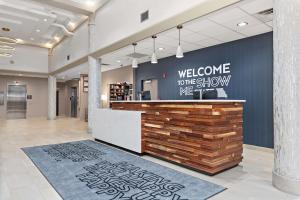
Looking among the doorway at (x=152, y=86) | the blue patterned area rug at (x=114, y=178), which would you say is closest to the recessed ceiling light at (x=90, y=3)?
the doorway at (x=152, y=86)

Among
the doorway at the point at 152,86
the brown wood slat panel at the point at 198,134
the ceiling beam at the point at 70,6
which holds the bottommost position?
the brown wood slat panel at the point at 198,134

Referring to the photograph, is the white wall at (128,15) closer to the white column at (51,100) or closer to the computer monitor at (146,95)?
the computer monitor at (146,95)

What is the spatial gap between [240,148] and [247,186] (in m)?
1.08

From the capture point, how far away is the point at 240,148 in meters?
4.08

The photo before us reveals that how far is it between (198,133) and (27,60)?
14309mm

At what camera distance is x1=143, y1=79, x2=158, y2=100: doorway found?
921 cm

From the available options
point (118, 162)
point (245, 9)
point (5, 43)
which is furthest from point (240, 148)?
point (5, 43)

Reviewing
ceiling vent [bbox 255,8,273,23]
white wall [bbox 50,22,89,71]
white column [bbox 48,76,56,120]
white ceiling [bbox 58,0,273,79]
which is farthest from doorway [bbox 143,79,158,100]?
white column [bbox 48,76,56,120]

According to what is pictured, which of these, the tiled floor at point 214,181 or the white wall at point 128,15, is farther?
the white wall at point 128,15

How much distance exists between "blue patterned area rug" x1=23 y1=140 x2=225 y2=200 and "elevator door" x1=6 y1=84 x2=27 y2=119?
1282 cm

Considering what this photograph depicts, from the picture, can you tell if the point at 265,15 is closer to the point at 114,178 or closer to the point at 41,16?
the point at 114,178

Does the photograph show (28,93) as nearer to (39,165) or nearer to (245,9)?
(39,165)

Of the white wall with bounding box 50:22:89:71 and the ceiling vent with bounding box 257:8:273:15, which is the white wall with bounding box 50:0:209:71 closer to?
the white wall with bounding box 50:22:89:71

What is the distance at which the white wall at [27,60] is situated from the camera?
43.9 ft
